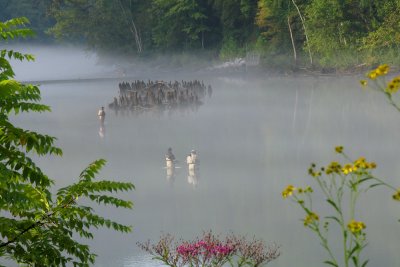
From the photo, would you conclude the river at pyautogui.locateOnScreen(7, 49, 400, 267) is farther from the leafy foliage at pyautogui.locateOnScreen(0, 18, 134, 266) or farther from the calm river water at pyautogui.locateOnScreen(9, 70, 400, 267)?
the leafy foliage at pyautogui.locateOnScreen(0, 18, 134, 266)

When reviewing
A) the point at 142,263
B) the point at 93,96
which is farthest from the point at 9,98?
the point at 93,96

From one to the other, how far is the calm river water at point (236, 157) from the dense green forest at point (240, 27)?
24.1 ft

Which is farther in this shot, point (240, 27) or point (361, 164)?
point (240, 27)

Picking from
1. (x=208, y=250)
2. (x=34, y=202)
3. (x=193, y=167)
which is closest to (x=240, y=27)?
(x=193, y=167)

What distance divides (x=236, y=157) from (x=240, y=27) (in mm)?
61337

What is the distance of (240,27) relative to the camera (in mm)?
93750

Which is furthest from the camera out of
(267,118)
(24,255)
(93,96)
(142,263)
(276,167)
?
(93,96)

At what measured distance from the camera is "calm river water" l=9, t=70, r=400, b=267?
67.9ft

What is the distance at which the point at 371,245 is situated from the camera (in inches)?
Result: 747

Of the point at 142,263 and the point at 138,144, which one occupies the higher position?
the point at 142,263

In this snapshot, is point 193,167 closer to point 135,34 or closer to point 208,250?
point 208,250

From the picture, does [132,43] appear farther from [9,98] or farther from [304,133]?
[9,98]

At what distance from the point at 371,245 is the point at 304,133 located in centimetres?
2069

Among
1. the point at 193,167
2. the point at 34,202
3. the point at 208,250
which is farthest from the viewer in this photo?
the point at 193,167
